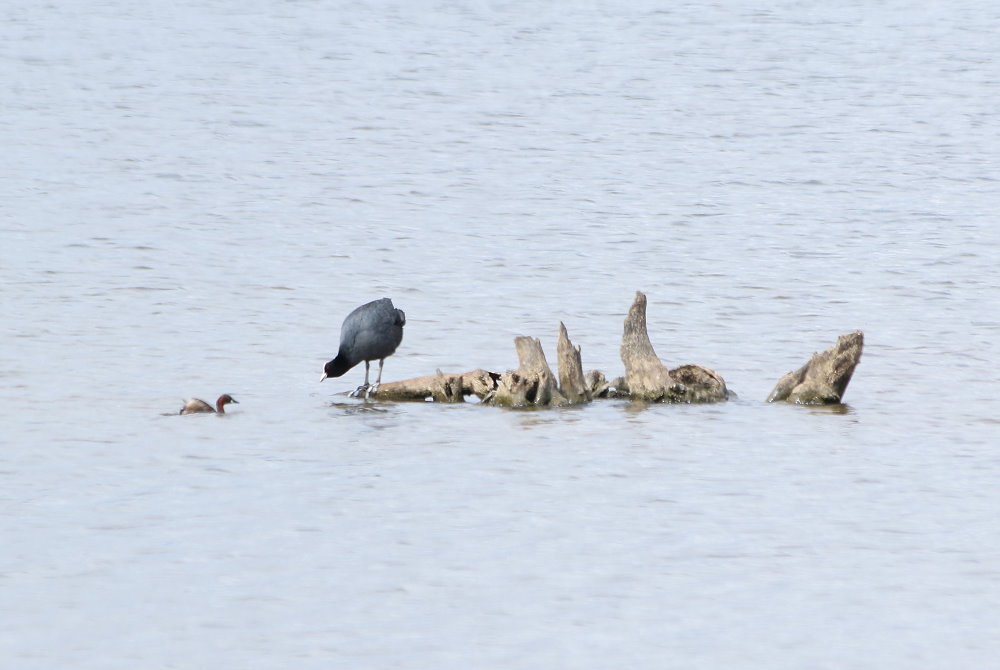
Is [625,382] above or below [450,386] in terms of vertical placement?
above

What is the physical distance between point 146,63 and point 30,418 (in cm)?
3715

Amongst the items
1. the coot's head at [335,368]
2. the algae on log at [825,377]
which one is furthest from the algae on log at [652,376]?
the coot's head at [335,368]

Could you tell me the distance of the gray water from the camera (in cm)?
987

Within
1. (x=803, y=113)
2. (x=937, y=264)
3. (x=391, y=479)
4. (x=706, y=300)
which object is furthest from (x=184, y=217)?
(x=803, y=113)

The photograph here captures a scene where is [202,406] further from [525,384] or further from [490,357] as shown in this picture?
[490,357]

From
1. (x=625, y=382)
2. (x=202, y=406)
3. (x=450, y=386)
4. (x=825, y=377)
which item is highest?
(x=825, y=377)

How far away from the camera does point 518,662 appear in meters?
9.08

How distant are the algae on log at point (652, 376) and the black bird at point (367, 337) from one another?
8.19 feet

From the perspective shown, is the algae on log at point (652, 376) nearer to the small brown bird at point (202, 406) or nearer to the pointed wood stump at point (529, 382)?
the pointed wood stump at point (529, 382)

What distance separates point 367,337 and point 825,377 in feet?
14.7

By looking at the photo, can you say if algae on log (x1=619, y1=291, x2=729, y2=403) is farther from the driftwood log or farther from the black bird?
the black bird

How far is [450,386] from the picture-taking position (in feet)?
52.4

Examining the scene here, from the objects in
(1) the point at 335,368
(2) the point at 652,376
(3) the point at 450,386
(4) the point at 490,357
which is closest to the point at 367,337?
(1) the point at 335,368

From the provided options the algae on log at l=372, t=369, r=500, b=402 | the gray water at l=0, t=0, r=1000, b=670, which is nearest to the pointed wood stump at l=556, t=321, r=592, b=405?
the gray water at l=0, t=0, r=1000, b=670
